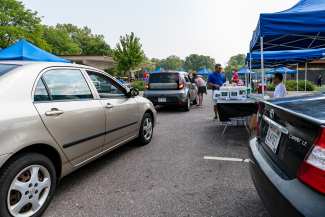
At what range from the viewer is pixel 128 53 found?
31.2 m

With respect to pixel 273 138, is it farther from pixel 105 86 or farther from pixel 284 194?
pixel 105 86

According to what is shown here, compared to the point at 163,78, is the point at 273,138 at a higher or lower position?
lower

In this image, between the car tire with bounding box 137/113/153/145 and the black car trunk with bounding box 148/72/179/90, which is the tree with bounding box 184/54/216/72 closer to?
the black car trunk with bounding box 148/72/179/90

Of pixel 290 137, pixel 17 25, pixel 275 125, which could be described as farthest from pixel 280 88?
pixel 17 25

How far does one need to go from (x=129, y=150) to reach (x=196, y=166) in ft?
4.77

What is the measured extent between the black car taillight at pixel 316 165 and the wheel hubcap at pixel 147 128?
343 centimetres

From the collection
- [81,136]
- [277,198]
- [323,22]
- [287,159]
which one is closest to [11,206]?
[81,136]

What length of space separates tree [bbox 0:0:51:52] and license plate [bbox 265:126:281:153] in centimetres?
3151

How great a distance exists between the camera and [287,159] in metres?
1.64

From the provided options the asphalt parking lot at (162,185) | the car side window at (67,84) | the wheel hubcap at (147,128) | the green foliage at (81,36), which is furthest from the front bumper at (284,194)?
the green foliage at (81,36)

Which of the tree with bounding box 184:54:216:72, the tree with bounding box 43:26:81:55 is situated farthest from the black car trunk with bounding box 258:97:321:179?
the tree with bounding box 184:54:216:72

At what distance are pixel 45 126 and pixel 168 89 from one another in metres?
6.88

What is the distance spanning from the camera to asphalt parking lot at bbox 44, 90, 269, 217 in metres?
2.39

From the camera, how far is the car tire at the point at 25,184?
188cm
